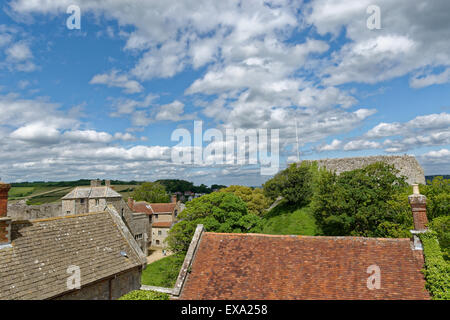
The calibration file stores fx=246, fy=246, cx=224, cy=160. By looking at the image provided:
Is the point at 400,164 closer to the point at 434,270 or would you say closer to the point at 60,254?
the point at 434,270

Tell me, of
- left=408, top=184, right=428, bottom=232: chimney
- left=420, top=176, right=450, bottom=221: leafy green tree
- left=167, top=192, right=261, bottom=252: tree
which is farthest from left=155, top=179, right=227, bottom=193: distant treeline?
left=408, top=184, right=428, bottom=232: chimney

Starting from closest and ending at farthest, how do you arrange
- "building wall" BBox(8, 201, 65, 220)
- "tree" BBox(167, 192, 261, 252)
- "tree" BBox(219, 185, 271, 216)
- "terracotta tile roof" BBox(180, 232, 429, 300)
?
1. "terracotta tile roof" BBox(180, 232, 429, 300)
2. "tree" BBox(167, 192, 261, 252)
3. "building wall" BBox(8, 201, 65, 220)
4. "tree" BBox(219, 185, 271, 216)

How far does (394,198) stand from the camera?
2516cm

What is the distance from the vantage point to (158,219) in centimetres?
5628

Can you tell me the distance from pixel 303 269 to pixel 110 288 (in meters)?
10.8

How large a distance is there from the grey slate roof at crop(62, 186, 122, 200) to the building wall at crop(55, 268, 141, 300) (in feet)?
81.1

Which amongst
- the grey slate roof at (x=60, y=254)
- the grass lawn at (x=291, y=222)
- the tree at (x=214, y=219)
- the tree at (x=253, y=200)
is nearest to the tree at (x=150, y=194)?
the tree at (x=253, y=200)

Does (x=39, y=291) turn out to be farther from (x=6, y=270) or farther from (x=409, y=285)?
(x=409, y=285)

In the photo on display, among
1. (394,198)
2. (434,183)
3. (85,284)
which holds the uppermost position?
(434,183)

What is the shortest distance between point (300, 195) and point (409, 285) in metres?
30.9

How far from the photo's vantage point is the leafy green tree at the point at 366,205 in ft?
78.7

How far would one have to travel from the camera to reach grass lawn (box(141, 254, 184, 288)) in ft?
89.6

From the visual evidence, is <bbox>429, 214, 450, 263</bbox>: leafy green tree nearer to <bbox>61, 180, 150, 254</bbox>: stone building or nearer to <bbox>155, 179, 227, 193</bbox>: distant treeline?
<bbox>61, 180, 150, 254</bbox>: stone building
